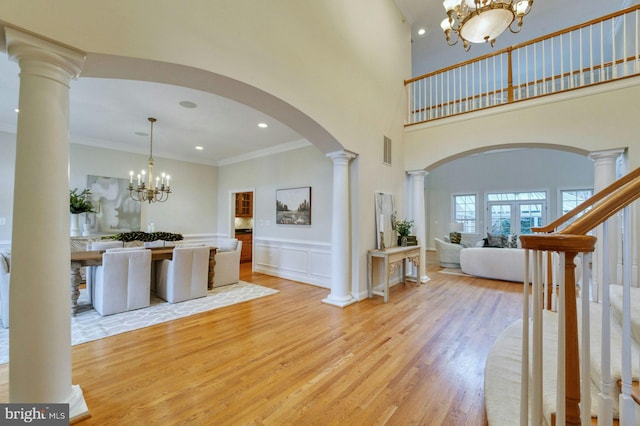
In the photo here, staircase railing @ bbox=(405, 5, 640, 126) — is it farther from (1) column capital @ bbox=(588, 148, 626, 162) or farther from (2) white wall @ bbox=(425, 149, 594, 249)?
(2) white wall @ bbox=(425, 149, 594, 249)

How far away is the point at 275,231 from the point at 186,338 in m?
3.42

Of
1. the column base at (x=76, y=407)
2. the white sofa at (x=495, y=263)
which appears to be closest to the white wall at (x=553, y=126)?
the white sofa at (x=495, y=263)

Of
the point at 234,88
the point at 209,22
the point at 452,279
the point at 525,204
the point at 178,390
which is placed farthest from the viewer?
the point at 525,204

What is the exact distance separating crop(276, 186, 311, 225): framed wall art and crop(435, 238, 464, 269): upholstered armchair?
13.3ft

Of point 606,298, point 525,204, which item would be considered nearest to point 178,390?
point 606,298

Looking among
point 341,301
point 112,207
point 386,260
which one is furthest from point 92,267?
point 386,260

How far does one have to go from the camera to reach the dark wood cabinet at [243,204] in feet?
27.9

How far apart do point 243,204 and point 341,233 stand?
5343mm

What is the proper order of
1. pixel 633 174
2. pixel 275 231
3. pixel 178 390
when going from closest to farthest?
1. pixel 633 174
2. pixel 178 390
3. pixel 275 231

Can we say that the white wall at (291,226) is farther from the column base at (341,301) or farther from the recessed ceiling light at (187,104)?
the recessed ceiling light at (187,104)

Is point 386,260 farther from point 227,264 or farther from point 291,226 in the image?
point 227,264

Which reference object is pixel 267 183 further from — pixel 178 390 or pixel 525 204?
pixel 525 204

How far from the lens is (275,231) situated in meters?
6.24

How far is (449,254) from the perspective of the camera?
723cm
